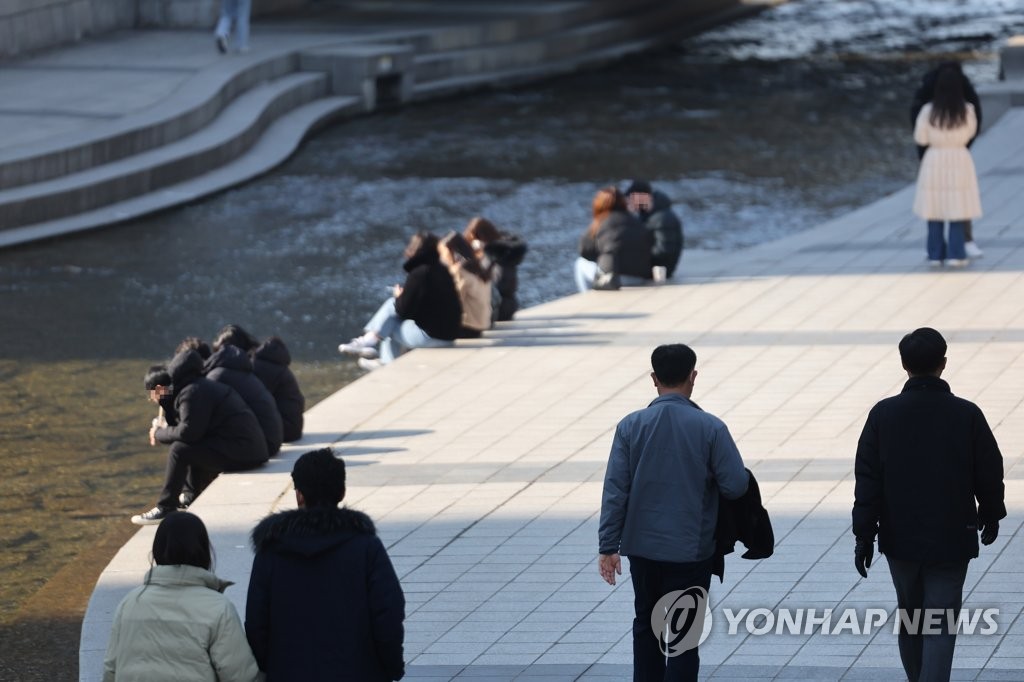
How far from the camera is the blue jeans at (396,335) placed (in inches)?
497

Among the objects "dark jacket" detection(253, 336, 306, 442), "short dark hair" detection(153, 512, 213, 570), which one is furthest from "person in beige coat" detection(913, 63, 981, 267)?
"short dark hair" detection(153, 512, 213, 570)

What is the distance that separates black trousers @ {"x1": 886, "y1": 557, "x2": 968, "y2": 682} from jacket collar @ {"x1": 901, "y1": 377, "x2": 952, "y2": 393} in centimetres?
59

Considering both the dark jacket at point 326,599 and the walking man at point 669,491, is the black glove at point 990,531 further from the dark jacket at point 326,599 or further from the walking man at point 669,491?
the dark jacket at point 326,599

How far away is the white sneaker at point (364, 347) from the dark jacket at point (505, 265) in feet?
3.81

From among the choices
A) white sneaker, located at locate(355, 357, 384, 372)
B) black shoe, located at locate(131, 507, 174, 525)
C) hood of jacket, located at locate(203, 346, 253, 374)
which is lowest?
white sneaker, located at locate(355, 357, 384, 372)

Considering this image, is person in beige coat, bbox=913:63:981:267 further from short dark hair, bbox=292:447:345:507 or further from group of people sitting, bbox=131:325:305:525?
short dark hair, bbox=292:447:345:507

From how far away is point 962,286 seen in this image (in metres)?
13.4

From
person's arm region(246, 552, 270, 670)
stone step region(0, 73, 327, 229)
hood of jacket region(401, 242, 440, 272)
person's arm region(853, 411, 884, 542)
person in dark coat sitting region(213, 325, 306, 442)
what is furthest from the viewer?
stone step region(0, 73, 327, 229)

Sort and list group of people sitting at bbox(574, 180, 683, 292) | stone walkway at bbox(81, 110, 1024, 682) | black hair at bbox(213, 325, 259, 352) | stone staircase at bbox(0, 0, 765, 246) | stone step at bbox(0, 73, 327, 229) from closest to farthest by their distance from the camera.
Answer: stone walkway at bbox(81, 110, 1024, 682)
black hair at bbox(213, 325, 259, 352)
group of people sitting at bbox(574, 180, 683, 292)
stone step at bbox(0, 73, 327, 229)
stone staircase at bbox(0, 0, 765, 246)

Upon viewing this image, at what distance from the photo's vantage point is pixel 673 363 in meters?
5.81

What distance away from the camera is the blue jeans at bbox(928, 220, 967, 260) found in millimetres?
14008

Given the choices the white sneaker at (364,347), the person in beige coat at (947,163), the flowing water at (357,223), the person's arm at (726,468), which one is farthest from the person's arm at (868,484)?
the person in beige coat at (947,163)

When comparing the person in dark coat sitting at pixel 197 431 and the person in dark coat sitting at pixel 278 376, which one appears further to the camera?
the person in dark coat sitting at pixel 278 376

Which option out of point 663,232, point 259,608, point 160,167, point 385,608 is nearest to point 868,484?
point 385,608
